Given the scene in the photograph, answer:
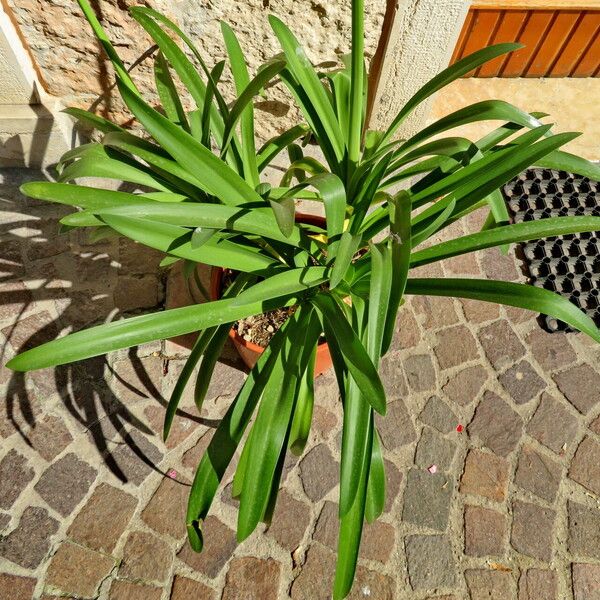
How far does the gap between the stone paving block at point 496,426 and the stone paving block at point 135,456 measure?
122 cm

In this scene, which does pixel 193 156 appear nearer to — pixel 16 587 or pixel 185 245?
pixel 185 245

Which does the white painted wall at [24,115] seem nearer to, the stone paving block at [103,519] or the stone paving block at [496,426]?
the stone paving block at [103,519]

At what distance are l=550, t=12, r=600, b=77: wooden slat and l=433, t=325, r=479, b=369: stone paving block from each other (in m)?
1.69

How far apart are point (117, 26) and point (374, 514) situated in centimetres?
188

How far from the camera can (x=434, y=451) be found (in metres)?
2.05

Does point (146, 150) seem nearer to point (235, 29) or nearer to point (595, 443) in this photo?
point (235, 29)

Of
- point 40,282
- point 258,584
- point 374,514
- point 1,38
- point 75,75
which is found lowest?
point 258,584

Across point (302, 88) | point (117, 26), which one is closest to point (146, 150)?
point (302, 88)

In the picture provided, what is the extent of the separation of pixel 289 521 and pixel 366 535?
11.0 inches

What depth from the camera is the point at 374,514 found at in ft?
4.75

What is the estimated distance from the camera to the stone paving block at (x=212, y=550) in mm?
1804

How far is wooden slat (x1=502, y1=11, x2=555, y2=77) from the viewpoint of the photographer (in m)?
2.59

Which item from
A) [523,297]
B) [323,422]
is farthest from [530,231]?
[323,422]

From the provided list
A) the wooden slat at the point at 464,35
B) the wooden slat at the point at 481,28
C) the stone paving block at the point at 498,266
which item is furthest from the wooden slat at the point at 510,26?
the stone paving block at the point at 498,266
